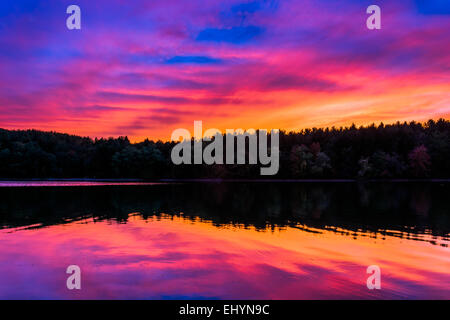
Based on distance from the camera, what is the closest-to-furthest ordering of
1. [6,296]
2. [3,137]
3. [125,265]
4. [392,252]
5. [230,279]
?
[6,296] < [230,279] < [125,265] < [392,252] < [3,137]

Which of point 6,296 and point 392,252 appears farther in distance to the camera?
point 392,252

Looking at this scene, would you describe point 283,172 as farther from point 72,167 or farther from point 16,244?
point 16,244

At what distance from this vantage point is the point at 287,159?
124m

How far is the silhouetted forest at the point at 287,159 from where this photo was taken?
12138 cm

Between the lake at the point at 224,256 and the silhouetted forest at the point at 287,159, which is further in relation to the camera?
the silhouetted forest at the point at 287,159

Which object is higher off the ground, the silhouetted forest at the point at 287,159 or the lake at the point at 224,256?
the silhouetted forest at the point at 287,159

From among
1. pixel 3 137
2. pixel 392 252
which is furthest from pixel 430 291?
pixel 3 137

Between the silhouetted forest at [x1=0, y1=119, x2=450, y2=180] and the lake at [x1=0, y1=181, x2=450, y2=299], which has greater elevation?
the silhouetted forest at [x1=0, y1=119, x2=450, y2=180]

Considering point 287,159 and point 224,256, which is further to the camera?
point 287,159

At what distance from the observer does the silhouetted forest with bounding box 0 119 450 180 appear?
121375mm

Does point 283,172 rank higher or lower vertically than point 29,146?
lower

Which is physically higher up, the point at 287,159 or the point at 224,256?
the point at 287,159

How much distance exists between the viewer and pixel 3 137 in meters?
144
